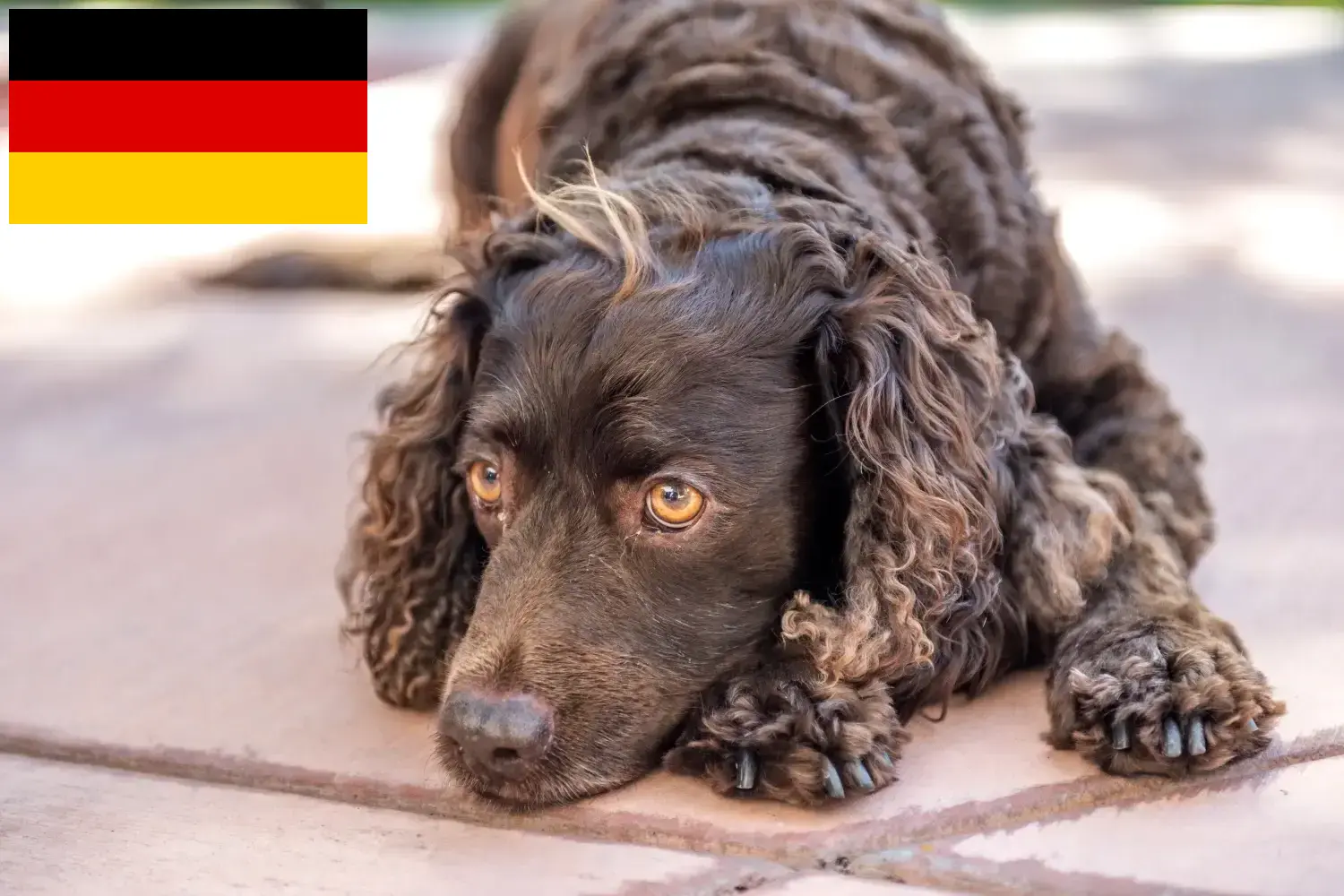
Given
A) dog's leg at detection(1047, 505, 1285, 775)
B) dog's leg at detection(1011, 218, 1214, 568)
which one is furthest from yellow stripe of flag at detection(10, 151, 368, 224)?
dog's leg at detection(1047, 505, 1285, 775)

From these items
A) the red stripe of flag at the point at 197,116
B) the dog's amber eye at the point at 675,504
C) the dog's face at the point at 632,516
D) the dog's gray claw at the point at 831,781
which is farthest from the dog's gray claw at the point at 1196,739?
the red stripe of flag at the point at 197,116

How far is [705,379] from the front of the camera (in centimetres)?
250

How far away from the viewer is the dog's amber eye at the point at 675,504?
2467mm

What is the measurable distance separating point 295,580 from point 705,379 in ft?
4.83

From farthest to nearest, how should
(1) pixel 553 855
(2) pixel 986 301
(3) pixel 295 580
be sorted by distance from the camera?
(3) pixel 295 580, (2) pixel 986 301, (1) pixel 553 855

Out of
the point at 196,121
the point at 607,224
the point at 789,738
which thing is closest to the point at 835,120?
the point at 607,224

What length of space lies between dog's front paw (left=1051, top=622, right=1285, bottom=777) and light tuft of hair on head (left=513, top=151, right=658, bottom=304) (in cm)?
102

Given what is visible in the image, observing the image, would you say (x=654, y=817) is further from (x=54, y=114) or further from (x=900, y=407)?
(x=54, y=114)

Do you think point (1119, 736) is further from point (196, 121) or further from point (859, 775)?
point (196, 121)

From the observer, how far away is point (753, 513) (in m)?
2.51

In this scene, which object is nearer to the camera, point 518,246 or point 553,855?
point 553,855

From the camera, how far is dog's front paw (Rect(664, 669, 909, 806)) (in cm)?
243

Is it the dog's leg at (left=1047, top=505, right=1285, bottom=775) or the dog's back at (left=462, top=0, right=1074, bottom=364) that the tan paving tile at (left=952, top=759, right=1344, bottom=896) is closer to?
the dog's leg at (left=1047, top=505, right=1285, bottom=775)

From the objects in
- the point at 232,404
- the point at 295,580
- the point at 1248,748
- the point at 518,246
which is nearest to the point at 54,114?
the point at 232,404
